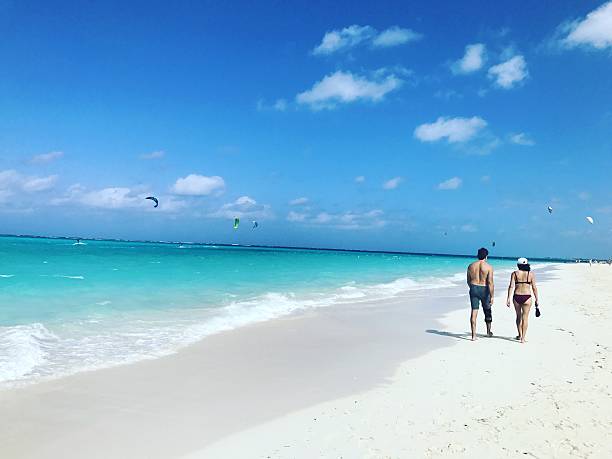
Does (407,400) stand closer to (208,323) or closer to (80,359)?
(80,359)

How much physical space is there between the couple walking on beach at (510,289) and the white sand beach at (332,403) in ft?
1.67

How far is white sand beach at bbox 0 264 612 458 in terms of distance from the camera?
14.5ft

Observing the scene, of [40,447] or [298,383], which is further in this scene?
[298,383]

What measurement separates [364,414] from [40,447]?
138 inches

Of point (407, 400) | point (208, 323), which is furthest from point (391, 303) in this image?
point (407, 400)

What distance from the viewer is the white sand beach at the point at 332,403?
4426mm

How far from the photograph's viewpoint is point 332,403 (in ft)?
19.1

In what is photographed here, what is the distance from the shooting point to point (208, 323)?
38.9 feet

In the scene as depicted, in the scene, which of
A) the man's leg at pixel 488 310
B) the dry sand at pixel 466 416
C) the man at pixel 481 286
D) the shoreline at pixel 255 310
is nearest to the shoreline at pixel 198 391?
the shoreline at pixel 255 310

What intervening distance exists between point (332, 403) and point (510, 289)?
5890 millimetres

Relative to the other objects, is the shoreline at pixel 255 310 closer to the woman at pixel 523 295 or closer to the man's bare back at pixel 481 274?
the man's bare back at pixel 481 274

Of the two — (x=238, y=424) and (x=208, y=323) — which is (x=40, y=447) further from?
(x=208, y=323)

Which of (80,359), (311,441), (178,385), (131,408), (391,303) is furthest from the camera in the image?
(391,303)

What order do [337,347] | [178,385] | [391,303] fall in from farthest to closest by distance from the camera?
[391,303] → [337,347] → [178,385]
